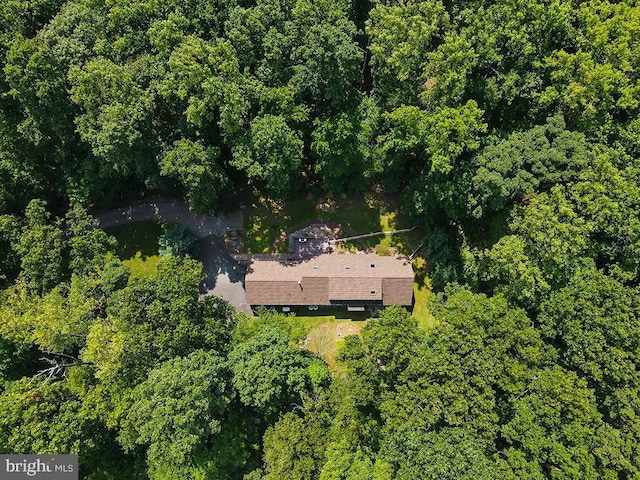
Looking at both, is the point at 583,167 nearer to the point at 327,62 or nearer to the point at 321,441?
the point at 327,62

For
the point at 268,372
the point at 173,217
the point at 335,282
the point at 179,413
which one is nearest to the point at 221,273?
the point at 173,217

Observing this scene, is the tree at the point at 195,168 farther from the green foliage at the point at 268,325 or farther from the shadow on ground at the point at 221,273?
the green foliage at the point at 268,325

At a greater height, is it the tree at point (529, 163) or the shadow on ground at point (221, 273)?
the tree at point (529, 163)

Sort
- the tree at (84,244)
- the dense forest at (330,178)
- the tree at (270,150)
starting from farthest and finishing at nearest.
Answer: the tree at (84,244) → the tree at (270,150) → the dense forest at (330,178)

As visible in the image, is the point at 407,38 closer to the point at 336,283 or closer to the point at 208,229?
the point at 336,283

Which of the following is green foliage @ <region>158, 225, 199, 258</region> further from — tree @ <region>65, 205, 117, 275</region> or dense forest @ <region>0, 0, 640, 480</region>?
dense forest @ <region>0, 0, 640, 480</region>

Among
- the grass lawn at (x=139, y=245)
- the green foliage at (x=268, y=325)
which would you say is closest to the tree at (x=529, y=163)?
the green foliage at (x=268, y=325)
